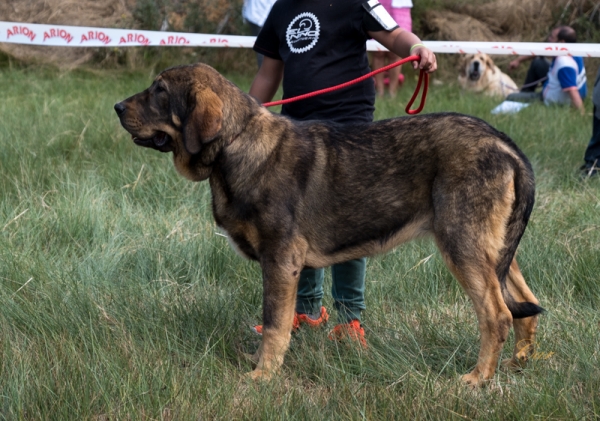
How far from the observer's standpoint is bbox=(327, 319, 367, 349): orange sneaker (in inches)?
139

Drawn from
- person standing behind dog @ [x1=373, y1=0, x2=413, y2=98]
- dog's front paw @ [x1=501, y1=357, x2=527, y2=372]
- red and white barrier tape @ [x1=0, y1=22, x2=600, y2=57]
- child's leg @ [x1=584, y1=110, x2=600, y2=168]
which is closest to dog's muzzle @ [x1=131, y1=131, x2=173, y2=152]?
dog's front paw @ [x1=501, y1=357, x2=527, y2=372]

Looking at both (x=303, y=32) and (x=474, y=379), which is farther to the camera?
(x=303, y=32)

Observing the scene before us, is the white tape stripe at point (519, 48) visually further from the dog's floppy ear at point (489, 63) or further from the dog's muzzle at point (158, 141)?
the dog's muzzle at point (158, 141)

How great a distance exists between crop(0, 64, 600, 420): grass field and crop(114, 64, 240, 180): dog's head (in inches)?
33.4

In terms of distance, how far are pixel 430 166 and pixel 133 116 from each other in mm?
1334

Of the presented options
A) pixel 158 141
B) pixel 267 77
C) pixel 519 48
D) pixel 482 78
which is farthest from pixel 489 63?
pixel 158 141

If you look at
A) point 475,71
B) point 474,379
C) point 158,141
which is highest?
point 158,141

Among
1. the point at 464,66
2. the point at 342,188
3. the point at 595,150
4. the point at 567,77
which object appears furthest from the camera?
the point at 464,66

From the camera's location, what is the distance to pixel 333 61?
388cm

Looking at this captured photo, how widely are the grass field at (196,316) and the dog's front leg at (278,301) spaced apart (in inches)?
4.2

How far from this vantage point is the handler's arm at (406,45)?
3637mm

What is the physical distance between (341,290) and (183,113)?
1.28 meters

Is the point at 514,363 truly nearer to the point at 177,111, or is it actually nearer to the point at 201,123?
the point at 201,123

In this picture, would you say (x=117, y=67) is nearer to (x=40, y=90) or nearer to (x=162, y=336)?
(x=40, y=90)
